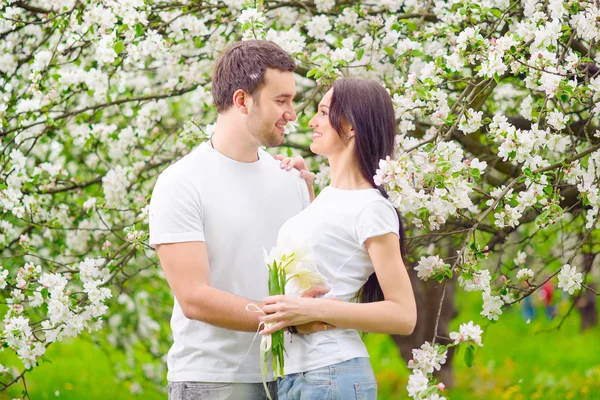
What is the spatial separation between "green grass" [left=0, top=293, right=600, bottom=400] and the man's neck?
2.85m

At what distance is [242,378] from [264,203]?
61 cm

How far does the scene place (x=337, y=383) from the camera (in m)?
2.47

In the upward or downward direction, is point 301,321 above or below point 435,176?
below

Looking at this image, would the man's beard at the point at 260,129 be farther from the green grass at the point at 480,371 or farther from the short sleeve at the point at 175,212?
the green grass at the point at 480,371

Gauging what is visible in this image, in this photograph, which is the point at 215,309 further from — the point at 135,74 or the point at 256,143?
the point at 135,74

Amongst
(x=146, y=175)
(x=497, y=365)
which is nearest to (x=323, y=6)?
(x=146, y=175)

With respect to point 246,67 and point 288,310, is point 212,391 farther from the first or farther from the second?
point 246,67

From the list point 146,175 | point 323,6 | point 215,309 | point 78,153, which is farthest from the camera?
point 78,153

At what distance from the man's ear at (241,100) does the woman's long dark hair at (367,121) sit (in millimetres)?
366

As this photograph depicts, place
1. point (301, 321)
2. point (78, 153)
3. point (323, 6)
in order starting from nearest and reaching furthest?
1. point (301, 321)
2. point (323, 6)
3. point (78, 153)

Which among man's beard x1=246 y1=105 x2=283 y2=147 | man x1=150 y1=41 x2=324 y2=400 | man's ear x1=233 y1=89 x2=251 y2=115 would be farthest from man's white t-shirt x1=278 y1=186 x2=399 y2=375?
man's ear x1=233 y1=89 x2=251 y2=115

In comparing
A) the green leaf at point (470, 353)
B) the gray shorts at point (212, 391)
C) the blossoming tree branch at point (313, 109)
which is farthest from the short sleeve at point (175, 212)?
the green leaf at point (470, 353)

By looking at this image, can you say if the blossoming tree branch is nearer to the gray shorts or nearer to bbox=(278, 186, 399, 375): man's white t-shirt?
bbox=(278, 186, 399, 375): man's white t-shirt

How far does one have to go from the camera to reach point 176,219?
107 inches
